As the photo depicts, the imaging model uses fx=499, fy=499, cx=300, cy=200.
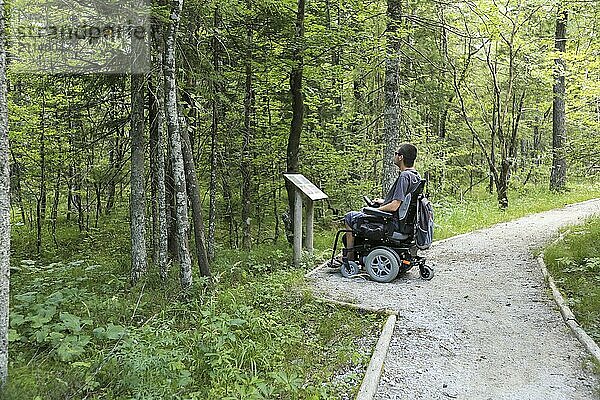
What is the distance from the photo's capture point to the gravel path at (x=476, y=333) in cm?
409

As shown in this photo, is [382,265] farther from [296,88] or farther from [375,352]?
[296,88]

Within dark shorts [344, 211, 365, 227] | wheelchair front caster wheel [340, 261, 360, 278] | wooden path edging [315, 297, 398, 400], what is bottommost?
wooden path edging [315, 297, 398, 400]

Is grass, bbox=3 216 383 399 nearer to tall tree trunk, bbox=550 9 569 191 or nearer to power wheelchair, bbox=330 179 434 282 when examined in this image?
power wheelchair, bbox=330 179 434 282

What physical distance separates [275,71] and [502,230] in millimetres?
6068

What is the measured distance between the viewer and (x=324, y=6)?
11070mm

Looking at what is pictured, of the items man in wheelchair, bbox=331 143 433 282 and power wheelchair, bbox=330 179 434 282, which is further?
power wheelchair, bbox=330 179 434 282

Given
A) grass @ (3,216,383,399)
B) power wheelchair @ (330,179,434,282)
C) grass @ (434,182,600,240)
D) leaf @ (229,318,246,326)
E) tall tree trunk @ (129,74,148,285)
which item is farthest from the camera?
grass @ (434,182,600,240)

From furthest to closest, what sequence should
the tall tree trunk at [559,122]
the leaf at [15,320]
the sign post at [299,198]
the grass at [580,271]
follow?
the tall tree trunk at [559,122] → the sign post at [299,198] → the grass at [580,271] → the leaf at [15,320]

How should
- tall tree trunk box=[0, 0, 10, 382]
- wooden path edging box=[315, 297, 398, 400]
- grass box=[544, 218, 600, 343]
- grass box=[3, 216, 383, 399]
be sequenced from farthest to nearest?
grass box=[544, 218, 600, 343], wooden path edging box=[315, 297, 398, 400], grass box=[3, 216, 383, 399], tall tree trunk box=[0, 0, 10, 382]

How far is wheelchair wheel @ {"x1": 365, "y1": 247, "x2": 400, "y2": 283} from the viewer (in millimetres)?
7086

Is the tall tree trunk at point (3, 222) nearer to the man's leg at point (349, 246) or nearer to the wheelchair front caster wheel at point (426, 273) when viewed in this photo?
the man's leg at point (349, 246)

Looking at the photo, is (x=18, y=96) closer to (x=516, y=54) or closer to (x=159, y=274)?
(x=159, y=274)

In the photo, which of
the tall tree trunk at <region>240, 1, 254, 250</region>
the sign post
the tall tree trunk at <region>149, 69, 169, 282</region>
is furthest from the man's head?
the tall tree trunk at <region>240, 1, 254, 250</region>

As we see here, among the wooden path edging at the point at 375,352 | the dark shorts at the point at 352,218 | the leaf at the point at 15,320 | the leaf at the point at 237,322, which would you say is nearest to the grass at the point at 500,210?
the dark shorts at the point at 352,218
